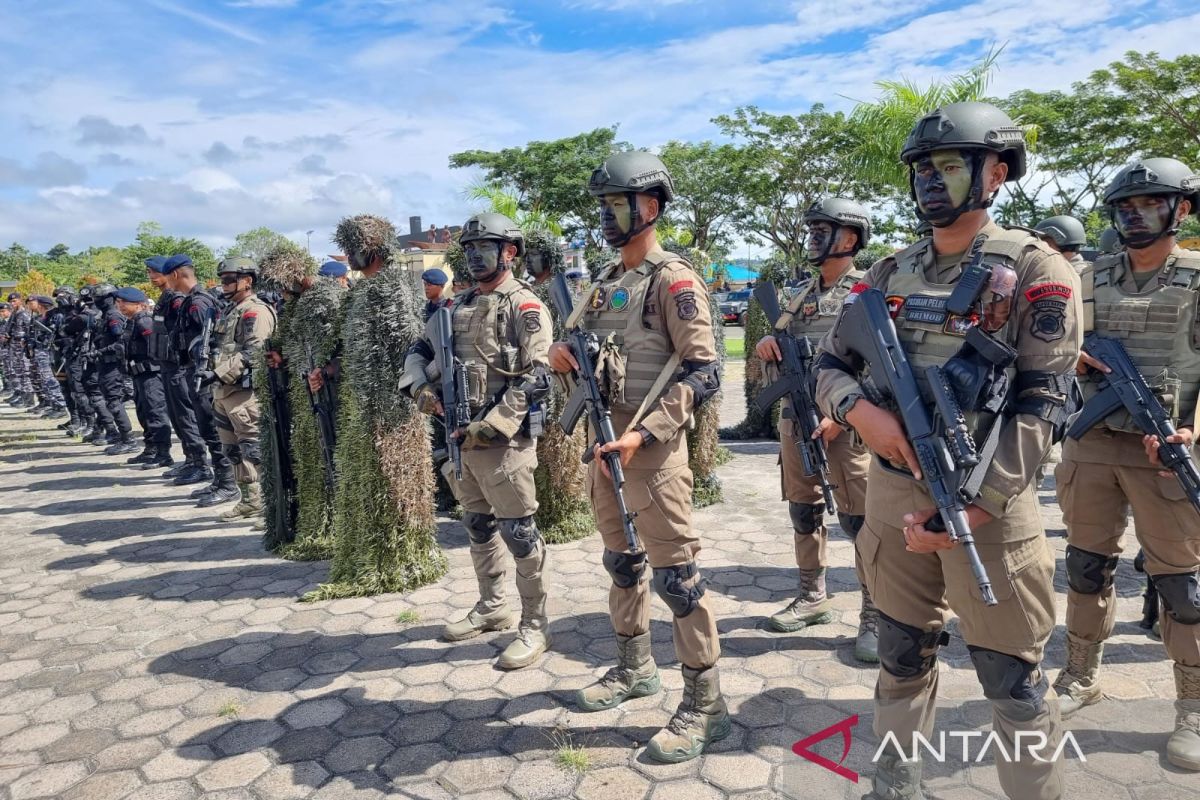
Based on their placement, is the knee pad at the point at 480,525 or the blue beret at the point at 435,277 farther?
the blue beret at the point at 435,277

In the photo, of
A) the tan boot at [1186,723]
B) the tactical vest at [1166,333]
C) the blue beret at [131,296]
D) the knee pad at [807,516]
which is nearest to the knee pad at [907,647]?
the tan boot at [1186,723]

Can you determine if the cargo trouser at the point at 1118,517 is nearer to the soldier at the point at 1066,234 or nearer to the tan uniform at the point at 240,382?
the soldier at the point at 1066,234

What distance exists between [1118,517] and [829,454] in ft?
4.73

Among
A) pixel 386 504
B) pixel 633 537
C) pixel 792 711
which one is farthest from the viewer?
pixel 386 504

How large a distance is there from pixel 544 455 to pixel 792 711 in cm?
341

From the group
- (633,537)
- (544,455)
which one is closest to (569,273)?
(544,455)

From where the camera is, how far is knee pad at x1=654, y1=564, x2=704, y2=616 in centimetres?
334

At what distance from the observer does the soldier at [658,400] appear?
330cm

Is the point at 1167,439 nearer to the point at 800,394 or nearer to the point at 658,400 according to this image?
the point at 800,394

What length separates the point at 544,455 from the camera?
261 inches

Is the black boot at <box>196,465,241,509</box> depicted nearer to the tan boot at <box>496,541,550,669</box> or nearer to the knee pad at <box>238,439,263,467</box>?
the knee pad at <box>238,439,263,467</box>

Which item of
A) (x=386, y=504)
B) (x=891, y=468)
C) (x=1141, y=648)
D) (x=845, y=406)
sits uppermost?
(x=845, y=406)

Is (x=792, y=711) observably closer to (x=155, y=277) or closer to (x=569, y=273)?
(x=569, y=273)

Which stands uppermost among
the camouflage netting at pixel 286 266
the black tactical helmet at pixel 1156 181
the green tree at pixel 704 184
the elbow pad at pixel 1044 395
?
the green tree at pixel 704 184
